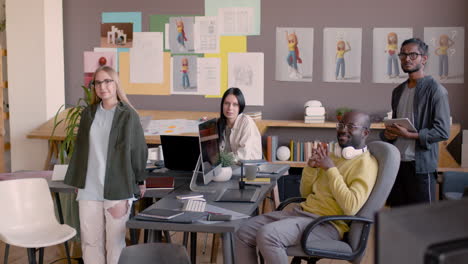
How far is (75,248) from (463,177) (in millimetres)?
3602

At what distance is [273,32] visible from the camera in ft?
22.5

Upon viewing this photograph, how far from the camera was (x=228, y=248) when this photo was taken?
120 inches

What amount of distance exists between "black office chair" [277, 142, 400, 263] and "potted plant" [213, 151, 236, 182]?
1043 millimetres

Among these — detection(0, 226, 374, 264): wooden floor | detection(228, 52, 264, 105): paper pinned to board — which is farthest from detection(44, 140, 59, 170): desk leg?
detection(228, 52, 264, 105): paper pinned to board

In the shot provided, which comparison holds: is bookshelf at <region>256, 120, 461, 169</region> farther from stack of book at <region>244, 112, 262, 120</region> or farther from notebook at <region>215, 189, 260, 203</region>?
notebook at <region>215, 189, 260, 203</region>

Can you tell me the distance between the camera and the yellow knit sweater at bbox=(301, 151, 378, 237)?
10.1ft

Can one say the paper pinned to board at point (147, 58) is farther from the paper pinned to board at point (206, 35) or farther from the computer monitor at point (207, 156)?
the computer monitor at point (207, 156)

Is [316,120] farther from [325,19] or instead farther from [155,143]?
[155,143]

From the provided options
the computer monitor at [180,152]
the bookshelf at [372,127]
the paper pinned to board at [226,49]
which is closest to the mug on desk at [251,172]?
the computer monitor at [180,152]

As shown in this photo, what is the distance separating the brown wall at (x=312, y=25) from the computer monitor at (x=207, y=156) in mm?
2874

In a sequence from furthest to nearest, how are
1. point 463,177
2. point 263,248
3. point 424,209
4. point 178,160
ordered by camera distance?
point 463,177, point 178,160, point 263,248, point 424,209

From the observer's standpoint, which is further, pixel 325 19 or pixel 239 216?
pixel 325 19

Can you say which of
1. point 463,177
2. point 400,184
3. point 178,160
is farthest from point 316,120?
point 400,184

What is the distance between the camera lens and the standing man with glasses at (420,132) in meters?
3.63
